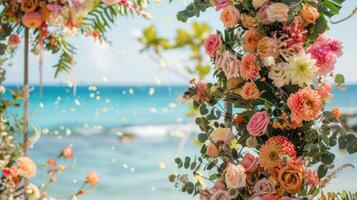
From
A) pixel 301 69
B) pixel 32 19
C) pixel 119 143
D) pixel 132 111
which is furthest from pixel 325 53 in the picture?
pixel 132 111

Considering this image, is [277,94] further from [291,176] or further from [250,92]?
[291,176]

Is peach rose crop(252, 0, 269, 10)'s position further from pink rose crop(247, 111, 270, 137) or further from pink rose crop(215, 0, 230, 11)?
pink rose crop(247, 111, 270, 137)

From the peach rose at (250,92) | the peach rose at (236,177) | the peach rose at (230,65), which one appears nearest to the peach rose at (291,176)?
the peach rose at (236,177)

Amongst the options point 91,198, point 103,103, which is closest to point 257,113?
point 91,198

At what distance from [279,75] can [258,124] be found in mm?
156

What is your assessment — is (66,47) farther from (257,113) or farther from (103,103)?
(103,103)

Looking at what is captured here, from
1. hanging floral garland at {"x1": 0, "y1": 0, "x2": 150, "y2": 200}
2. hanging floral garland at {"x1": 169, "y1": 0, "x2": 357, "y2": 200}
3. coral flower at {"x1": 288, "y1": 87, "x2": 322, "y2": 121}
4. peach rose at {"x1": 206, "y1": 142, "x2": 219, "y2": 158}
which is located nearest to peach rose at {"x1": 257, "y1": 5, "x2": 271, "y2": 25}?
hanging floral garland at {"x1": 169, "y1": 0, "x2": 357, "y2": 200}

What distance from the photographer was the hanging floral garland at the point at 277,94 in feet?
5.78

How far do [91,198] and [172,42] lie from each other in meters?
6.39

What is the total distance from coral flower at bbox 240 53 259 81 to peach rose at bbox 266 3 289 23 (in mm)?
132

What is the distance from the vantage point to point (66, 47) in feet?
9.38

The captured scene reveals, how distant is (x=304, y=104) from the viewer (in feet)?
5.63

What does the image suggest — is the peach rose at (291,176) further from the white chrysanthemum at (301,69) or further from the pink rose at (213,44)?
the pink rose at (213,44)

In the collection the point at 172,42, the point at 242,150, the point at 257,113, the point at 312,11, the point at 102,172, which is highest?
the point at 312,11
